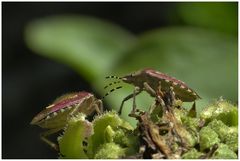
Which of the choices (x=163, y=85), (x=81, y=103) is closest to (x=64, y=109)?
(x=81, y=103)

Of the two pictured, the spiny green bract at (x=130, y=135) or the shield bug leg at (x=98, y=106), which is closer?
the spiny green bract at (x=130, y=135)

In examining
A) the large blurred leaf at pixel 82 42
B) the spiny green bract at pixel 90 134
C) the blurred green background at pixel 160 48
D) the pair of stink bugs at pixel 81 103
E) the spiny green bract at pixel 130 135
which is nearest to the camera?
the spiny green bract at pixel 130 135

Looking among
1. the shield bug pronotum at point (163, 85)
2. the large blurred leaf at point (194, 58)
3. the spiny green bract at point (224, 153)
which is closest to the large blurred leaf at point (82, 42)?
the large blurred leaf at point (194, 58)

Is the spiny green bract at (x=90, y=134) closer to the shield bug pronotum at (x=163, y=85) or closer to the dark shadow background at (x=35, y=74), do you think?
the shield bug pronotum at (x=163, y=85)

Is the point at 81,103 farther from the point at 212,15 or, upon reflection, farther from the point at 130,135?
the point at 212,15

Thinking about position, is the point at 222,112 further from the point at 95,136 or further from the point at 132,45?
the point at 132,45

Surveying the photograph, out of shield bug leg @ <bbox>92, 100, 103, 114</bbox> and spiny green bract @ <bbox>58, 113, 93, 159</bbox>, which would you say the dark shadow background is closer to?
shield bug leg @ <bbox>92, 100, 103, 114</bbox>

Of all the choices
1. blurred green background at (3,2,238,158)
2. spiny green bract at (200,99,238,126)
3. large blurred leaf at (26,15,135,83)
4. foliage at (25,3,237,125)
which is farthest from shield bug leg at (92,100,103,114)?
large blurred leaf at (26,15,135,83)

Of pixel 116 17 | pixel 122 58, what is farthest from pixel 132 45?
pixel 116 17
